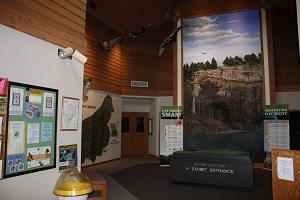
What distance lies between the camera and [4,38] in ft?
8.14

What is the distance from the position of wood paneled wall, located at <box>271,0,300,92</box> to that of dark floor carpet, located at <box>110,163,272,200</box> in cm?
374

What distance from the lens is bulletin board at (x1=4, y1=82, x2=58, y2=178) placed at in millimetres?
2521

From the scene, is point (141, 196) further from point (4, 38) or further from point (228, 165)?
point (4, 38)

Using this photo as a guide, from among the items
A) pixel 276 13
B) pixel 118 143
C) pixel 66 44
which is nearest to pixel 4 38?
pixel 66 44

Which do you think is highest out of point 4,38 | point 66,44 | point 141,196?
point 66,44

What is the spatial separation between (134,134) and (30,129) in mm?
8481

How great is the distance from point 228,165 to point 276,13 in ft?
22.8

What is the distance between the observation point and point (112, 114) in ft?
31.0

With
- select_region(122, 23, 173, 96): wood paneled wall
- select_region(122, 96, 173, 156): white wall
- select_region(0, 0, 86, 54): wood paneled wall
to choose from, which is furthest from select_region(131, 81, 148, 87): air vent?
select_region(0, 0, 86, 54): wood paneled wall

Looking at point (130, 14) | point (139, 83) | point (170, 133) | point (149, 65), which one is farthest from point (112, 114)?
point (130, 14)

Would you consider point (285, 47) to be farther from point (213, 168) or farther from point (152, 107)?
point (213, 168)

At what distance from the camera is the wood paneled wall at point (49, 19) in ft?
8.45

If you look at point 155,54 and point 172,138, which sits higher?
point 155,54

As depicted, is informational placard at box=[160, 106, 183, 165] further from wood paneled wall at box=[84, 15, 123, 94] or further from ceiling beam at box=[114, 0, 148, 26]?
ceiling beam at box=[114, 0, 148, 26]
